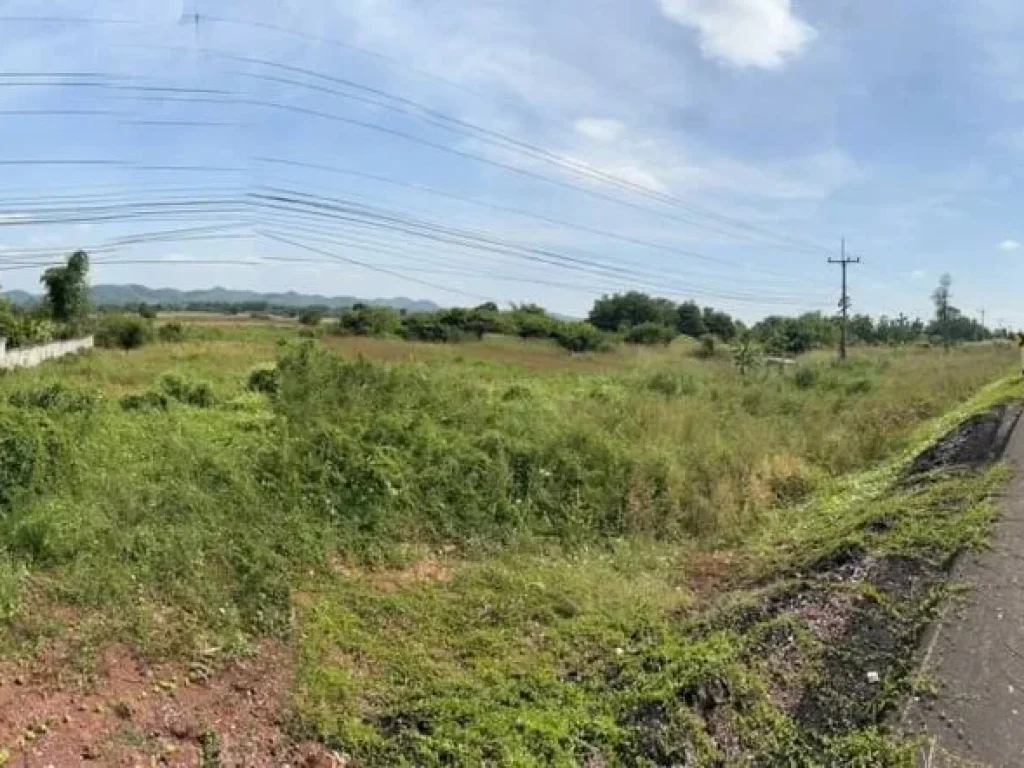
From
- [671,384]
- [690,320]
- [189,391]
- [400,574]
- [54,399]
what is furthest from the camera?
[690,320]

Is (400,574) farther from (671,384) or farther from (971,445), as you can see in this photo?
(671,384)

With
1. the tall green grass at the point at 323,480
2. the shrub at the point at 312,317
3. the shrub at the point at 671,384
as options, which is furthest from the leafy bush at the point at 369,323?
the tall green grass at the point at 323,480

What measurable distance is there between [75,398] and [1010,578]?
9.41m

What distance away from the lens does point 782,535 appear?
28.6ft

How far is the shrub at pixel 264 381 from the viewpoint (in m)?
13.1

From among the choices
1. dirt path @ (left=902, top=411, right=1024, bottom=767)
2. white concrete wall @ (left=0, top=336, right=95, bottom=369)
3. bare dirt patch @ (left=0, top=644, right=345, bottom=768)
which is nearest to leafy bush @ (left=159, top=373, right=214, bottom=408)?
bare dirt patch @ (left=0, top=644, right=345, bottom=768)

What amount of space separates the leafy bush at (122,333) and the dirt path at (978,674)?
39.9 meters

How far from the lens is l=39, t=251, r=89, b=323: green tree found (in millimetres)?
41031

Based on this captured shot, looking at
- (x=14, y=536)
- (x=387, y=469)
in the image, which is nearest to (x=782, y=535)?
(x=387, y=469)

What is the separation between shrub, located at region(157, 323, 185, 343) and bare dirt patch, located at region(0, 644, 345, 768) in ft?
129

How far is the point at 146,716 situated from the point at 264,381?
10.2m

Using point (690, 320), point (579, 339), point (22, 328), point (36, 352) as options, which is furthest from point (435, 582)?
point (690, 320)

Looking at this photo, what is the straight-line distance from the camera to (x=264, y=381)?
543 inches

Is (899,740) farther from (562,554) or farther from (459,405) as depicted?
(459,405)
